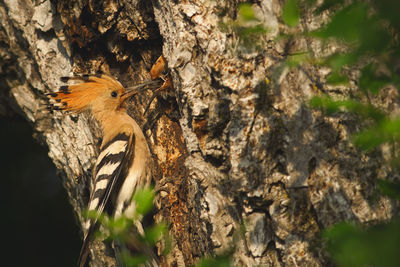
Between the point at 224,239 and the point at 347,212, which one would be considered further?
the point at 224,239

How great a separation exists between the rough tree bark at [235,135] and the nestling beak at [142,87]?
9cm

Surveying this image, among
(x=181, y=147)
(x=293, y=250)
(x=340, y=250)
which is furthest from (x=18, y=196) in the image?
(x=340, y=250)

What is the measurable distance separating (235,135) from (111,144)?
5.25ft

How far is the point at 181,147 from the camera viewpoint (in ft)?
9.89

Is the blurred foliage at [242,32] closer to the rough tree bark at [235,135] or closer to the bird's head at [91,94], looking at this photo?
the rough tree bark at [235,135]

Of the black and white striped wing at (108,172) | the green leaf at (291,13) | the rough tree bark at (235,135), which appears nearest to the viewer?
the green leaf at (291,13)

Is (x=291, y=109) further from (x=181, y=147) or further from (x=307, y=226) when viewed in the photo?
(x=181, y=147)

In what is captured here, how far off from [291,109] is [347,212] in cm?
52

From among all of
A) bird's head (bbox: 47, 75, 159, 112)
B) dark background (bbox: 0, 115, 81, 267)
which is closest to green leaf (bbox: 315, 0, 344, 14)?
bird's head (bbox: 47, 75, 159, 112)

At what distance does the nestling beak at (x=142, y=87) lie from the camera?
3215mm

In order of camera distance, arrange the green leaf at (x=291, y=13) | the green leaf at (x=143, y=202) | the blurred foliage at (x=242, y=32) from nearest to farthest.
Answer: the green leaf at (x=291, y=13), the green leaf at (x=143, y=202), the blurred foliage at (x=242, y=32)

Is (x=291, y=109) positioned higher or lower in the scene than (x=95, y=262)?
higher

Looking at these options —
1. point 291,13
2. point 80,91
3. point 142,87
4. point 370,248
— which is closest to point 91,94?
point 80,91

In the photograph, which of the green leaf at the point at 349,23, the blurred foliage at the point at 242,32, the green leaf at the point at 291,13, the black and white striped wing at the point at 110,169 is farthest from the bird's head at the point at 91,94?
the green leaf at the point at 349,23
